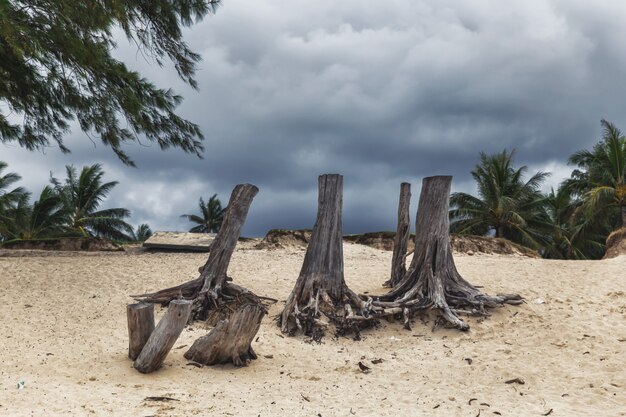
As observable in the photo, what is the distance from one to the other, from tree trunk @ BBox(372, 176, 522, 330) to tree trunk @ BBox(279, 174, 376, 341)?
0.70 m

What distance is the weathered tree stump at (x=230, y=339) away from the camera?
21.2ft

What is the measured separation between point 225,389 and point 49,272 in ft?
27.0

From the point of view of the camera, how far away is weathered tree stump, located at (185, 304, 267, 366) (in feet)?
21.2

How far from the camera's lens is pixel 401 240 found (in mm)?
11000

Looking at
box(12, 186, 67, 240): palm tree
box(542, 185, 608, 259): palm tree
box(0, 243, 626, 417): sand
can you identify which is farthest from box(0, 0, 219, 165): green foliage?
box(542, 185, 608, 259): palm tree

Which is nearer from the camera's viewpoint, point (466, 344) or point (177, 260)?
point (466, 344)

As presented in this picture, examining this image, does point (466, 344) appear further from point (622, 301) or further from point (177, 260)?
point (177, 260)

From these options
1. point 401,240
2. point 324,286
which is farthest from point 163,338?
point 401,240

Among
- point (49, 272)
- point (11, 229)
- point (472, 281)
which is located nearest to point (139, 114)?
point (49, 272)

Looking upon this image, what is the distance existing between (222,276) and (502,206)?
19.6 meters

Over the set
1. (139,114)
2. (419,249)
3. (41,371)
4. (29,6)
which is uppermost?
(29,6)

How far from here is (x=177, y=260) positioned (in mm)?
14336

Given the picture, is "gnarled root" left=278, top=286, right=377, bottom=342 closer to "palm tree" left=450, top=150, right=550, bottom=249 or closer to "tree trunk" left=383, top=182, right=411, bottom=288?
"tree trunk" left=383, top=182, right=411, bottom=288

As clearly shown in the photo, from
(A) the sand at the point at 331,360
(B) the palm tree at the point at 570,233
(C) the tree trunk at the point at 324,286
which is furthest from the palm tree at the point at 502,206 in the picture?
(C) the tree trunk at the point at 324,286
